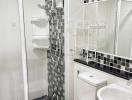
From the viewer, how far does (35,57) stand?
2393mm

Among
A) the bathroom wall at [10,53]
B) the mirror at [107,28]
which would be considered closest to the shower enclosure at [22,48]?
the bathroom wall at [10,53]

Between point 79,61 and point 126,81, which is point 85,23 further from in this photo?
point 126,81

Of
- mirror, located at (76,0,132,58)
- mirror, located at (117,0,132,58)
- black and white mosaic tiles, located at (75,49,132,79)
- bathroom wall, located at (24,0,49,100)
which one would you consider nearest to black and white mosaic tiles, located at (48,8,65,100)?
bathroom wall, located at (24,0,49,100)

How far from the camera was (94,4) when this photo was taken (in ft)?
6.07

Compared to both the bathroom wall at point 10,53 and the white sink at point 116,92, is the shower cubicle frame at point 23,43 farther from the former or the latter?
the white sink at point 116,92

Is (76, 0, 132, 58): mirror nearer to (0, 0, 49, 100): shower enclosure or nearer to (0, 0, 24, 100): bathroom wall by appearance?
(0, 0, 49, 100): shower enclosure

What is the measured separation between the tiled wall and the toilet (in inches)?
21.5

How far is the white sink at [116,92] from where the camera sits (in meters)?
1.39

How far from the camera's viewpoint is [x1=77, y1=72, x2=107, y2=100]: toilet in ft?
5.12

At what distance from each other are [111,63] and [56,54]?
96cm

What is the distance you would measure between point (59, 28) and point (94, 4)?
2.11ft

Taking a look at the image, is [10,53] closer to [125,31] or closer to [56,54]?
[56,54]

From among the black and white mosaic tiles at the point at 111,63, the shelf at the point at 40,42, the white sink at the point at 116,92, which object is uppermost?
the shelf at the point at 40,42

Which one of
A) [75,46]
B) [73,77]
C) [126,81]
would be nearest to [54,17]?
[75,46]
